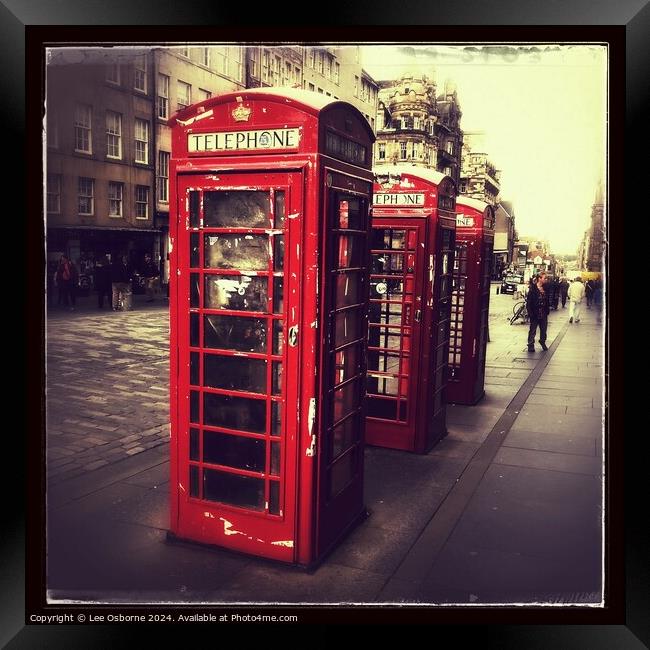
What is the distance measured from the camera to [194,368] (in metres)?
3.84

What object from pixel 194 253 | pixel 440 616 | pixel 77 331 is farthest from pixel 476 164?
pixel 77 331

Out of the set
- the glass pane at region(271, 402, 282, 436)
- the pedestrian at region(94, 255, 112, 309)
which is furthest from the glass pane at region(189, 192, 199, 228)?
the pedestrian at region(94, 255, 112, 309)

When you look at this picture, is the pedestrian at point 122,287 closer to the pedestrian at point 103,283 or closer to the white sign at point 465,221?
the pedestrian at point 103,283

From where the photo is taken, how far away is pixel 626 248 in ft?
10.9

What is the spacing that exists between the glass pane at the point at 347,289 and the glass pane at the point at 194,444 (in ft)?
4.23

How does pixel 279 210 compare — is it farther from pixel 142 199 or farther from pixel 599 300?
pixel 142 199

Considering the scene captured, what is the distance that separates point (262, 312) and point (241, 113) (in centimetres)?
121

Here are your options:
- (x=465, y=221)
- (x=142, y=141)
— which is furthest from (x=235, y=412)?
(x=142, y=141)

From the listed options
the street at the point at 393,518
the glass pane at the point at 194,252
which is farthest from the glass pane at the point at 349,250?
the street at the point at 393,518

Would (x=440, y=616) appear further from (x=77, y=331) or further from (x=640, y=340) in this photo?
(x=77, y=331)

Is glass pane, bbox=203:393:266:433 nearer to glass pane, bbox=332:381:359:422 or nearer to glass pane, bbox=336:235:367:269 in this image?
glass pane, bbox=332:381:359:422

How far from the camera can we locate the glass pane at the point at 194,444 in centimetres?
391

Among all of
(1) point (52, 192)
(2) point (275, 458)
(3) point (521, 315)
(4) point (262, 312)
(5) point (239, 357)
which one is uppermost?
(1) point (52, 192)

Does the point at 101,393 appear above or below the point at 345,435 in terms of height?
below
